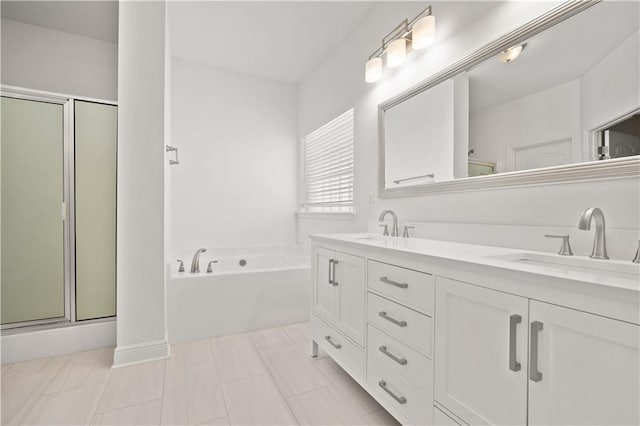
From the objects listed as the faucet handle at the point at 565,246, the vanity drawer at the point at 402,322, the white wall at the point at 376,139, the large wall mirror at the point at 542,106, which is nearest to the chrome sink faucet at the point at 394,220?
the white wall at the point at 376,139

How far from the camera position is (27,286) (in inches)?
76.9

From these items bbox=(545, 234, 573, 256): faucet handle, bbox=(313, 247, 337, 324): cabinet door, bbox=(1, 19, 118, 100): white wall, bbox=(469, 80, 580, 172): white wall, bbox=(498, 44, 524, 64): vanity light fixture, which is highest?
bbox=(1, 19, 118, 100): white wall

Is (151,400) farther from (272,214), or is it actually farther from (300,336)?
(272,214)

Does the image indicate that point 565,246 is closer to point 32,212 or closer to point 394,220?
point 394,220

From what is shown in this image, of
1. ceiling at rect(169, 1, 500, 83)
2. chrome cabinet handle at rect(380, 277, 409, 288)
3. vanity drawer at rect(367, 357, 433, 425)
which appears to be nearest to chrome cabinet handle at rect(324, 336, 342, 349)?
vanity drawer at rect(367, 357, 433, 425)

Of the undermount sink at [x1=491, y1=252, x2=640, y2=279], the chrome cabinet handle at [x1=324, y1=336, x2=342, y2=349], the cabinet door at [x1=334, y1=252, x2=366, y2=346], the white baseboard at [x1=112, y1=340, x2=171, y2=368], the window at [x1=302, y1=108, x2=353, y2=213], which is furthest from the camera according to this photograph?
the window at [x1=302, y1=108, x2=353, y2=213]

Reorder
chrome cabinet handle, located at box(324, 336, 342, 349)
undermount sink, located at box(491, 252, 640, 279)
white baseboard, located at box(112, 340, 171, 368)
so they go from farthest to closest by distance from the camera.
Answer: white baseboard, located at box(112, 340, 171, 368), chrome cabinet handle, located at box(324, 336, 342, 349), undermount sink, located at box(491, 252, 640, 279)

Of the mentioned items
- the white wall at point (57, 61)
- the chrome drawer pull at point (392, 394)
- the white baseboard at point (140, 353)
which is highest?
the white wall at point (57, 61)

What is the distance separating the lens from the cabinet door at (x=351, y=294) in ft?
4.74

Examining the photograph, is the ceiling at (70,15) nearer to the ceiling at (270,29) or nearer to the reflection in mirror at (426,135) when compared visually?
the ceiling at (270,29)

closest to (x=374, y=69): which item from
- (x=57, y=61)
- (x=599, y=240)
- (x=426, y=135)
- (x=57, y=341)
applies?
(x=426, y=135)

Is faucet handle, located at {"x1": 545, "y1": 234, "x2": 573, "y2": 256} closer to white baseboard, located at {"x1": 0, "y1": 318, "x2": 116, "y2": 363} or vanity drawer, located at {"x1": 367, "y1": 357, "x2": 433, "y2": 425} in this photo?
vanity drawer, located at {"x1": 367, "y1": 357, "x2": 433, "y2": 425}

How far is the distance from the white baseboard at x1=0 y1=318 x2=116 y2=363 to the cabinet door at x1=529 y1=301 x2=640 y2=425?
254 centimetres

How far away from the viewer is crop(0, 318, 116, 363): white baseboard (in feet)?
6.16
